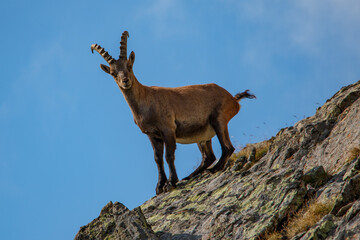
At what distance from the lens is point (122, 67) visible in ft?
46.3

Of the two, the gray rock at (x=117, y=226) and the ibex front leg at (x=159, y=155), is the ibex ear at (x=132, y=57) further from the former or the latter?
the gray rock at (x=117, y=226)

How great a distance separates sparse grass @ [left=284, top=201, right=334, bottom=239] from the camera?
341 inches

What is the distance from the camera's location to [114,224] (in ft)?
36.7

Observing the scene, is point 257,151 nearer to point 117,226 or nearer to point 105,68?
point 117,226

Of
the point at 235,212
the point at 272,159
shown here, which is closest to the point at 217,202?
the point at 235,212

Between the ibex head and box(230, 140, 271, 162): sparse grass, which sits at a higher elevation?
the ibex head

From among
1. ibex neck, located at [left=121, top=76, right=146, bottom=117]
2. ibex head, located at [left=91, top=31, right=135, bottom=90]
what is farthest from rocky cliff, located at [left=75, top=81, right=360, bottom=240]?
ibex head, located at [left=91, top=31, right=135, bottom=90]

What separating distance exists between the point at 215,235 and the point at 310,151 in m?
2.92

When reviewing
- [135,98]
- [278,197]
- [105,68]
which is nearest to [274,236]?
[278,197]

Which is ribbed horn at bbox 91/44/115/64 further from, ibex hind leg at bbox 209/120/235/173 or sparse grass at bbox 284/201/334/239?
sparse grass at bbox 284/201/334/239

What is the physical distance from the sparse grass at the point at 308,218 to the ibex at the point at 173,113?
17.1 feet

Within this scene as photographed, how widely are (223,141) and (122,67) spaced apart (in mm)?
3341

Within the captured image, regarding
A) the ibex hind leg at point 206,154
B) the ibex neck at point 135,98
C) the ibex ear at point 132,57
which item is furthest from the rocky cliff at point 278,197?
the ibex ear at point 132,57

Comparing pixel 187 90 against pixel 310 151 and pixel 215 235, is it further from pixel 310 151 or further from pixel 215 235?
pixel 215 235
